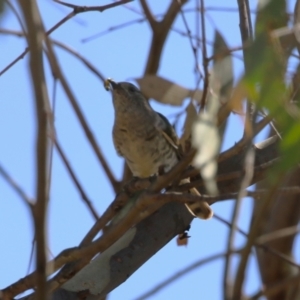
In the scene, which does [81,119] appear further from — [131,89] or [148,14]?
[131,89]

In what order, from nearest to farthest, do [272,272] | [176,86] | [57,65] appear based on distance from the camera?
[176,86]
[57,65]
[272,272]

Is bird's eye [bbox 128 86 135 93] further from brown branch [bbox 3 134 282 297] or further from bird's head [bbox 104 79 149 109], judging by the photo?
brown branch [bbox 3 134 282 297]

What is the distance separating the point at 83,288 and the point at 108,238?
51cm

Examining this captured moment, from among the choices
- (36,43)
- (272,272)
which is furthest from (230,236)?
(272,272)

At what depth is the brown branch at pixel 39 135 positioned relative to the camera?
1.00 metres

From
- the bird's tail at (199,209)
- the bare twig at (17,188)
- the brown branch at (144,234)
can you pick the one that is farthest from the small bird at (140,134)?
the bare twig at (17,188)

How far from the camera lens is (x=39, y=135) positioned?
103 centimetres

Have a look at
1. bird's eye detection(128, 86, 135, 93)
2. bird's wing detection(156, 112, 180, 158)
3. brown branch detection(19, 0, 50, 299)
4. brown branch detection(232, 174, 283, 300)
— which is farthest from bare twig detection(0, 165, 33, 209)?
bird's eye detection(128, 86, 135, 93)

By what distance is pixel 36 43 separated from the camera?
3.28 ft

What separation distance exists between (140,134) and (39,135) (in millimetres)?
2720

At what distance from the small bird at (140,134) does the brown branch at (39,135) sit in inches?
94.2

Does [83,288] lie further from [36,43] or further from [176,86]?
[36,43]

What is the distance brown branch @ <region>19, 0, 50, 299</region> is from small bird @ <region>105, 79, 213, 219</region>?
239cm

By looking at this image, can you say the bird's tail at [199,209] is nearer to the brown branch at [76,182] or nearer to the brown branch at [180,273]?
the brown branch at [76,182]
